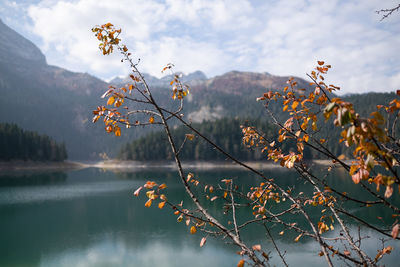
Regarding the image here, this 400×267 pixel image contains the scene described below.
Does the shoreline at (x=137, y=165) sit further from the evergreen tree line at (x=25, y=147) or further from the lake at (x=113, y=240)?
the lake at (x=113, y=240)

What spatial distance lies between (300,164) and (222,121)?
86.7 metres

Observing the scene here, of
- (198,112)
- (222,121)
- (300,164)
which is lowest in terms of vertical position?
(300,164)

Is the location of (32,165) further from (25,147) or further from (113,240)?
(113,240)

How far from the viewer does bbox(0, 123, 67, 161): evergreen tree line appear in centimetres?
6356

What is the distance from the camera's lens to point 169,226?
66.4 feet

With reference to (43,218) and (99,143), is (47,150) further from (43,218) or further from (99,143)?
(99,143)

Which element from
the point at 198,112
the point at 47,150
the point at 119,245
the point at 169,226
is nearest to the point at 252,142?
the point at 119,245

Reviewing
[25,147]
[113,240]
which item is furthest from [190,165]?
[113,240]

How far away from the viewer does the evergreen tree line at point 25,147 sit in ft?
209

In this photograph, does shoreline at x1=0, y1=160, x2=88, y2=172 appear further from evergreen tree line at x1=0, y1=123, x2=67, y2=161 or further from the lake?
the lake

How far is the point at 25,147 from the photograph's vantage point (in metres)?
66.8

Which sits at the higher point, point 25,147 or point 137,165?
point 25,147

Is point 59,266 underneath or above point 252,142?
underneath

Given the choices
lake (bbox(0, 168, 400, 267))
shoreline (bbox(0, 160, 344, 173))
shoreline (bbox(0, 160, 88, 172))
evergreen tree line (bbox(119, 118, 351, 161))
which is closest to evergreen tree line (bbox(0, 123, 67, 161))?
shoreline (bbox(0, 160, 88, 172))
